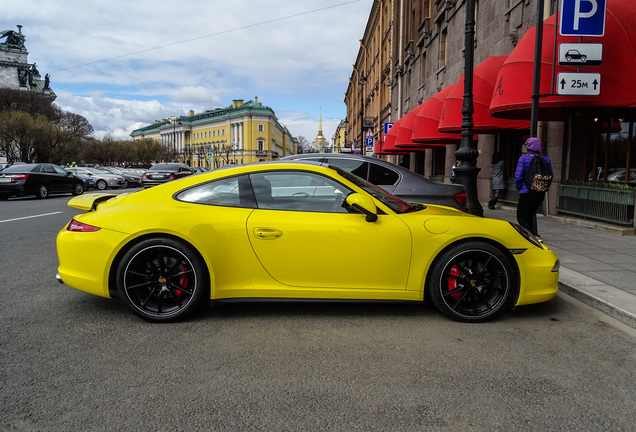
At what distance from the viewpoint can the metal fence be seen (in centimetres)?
845

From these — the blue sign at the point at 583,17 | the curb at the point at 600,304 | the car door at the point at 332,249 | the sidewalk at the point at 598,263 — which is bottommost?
the curb at the point at 600,304

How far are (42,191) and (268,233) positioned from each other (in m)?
19.1

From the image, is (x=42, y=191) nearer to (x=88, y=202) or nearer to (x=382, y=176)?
(x=88, y=202)

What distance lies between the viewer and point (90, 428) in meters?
2.29

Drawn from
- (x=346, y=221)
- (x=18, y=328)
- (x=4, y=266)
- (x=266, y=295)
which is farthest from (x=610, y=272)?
(x=4, y=266)

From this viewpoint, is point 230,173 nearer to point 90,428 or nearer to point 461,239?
point 461,239

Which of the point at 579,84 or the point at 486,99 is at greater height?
the point at 486,99

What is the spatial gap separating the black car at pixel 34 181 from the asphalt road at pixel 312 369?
16371 millimetres

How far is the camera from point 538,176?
269 inches

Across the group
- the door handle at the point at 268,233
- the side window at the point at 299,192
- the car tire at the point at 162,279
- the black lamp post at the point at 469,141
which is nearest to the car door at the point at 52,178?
the black lamp post at the point at 469,141

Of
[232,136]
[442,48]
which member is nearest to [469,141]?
[442,48]

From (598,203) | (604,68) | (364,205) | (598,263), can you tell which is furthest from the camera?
(598,203)

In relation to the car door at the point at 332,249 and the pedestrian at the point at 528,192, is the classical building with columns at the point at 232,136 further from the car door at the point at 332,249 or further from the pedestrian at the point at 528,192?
the car door at the point at 332,249

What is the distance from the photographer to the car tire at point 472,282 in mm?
3842
